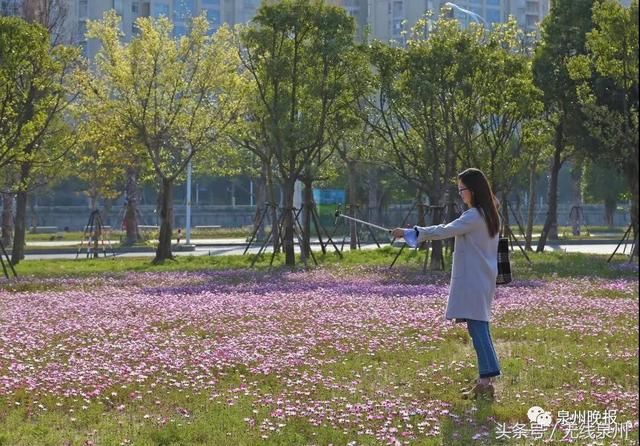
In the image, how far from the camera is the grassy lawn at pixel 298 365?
7203mm

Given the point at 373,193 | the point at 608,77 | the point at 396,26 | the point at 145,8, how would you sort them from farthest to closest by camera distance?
1. the point at 396,26
2. the point at 145,8
3. the point at 373,193
4. the point at 608,77

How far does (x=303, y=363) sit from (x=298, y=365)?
114 mm

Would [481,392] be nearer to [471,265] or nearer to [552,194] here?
[471,265]

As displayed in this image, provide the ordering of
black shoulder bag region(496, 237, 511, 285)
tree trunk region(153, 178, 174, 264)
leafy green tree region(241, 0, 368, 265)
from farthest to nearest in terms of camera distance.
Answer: tree trunk region(153, 178, 174, 264), leafy green tree region(241, 0, 368, 265), black shoulder bag region(496, 237, 511, 285)

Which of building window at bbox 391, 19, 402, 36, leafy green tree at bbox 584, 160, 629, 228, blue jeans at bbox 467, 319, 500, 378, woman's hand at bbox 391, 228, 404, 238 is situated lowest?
blue jeans at bbox 467, 319, 500, 378

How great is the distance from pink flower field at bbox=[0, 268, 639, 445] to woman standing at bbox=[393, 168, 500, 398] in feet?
1.37

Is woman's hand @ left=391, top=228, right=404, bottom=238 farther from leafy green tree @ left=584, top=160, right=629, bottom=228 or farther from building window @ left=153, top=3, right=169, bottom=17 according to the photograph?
building window @ left=153, top=3, right=169, bottom=17

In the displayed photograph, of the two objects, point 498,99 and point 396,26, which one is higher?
point 396,26

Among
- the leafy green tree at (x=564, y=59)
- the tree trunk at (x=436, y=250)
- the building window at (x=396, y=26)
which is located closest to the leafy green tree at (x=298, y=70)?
the tree trunk at (x=436, y=250)

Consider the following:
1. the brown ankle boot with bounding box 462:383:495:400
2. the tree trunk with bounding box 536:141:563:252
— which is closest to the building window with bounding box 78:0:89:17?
the tree trunk with bounding box 536:141:563:252

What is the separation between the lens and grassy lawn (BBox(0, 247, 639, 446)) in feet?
23.6

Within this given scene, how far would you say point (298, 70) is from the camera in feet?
88.0

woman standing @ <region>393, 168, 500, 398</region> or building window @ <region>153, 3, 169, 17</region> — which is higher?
building window @ <region>153, 3, 169, 17</region>

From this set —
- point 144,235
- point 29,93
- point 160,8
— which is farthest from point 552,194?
point 160,8
